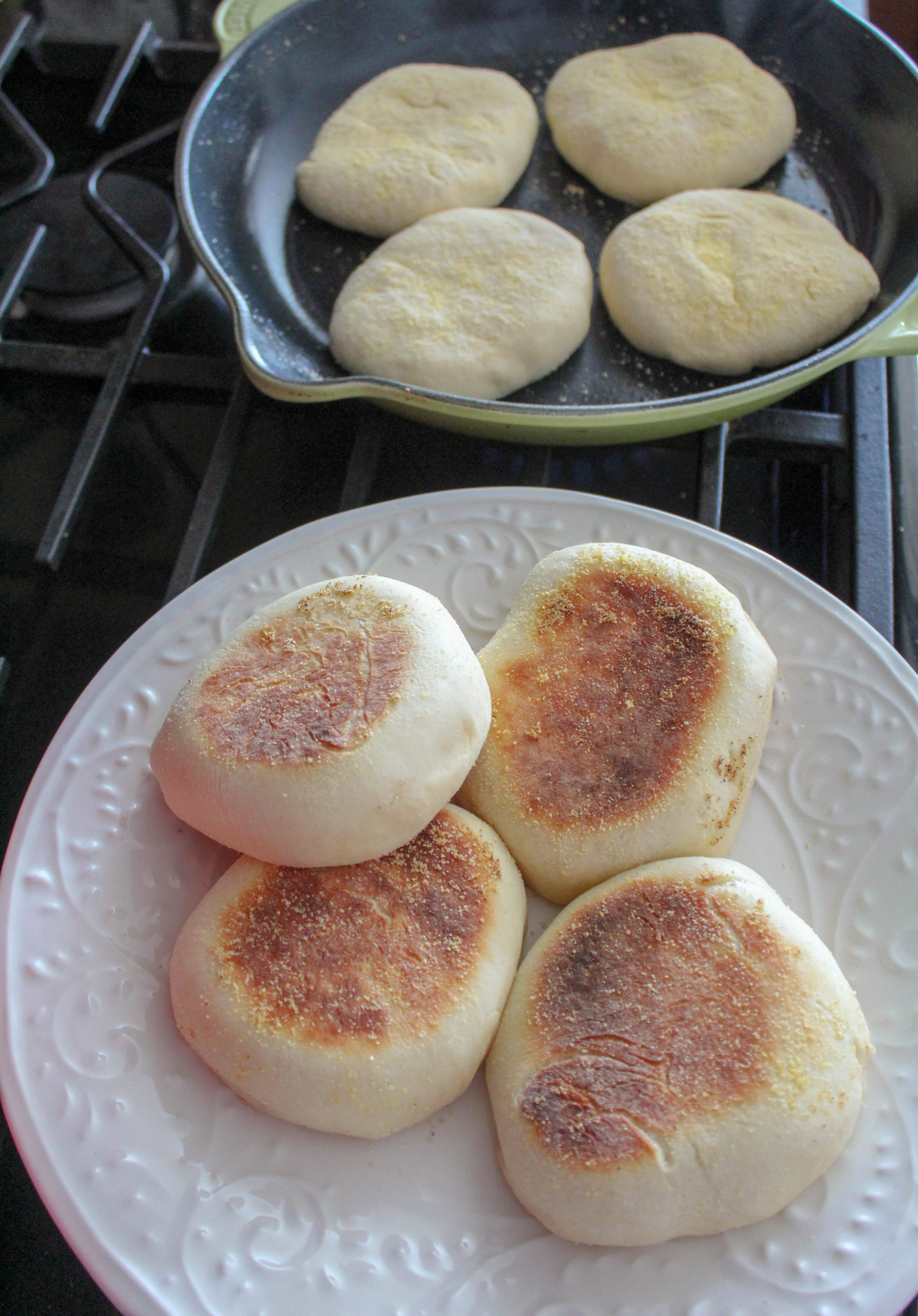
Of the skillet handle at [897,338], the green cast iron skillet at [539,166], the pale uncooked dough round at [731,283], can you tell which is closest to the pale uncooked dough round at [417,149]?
the green cast iron skillet at [539,166]

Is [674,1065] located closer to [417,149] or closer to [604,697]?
[604,697]

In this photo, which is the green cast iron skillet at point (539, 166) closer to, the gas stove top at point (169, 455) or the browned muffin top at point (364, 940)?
the gas stove top at point (169, 455)

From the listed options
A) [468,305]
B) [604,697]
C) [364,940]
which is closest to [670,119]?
[468,305]

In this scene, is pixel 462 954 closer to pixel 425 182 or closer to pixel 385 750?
pixel 385 750

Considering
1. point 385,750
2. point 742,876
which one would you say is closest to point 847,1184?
point 742,876

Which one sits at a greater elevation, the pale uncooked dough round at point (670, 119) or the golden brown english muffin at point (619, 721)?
the pale uncooked dough round at point (670, 119)
